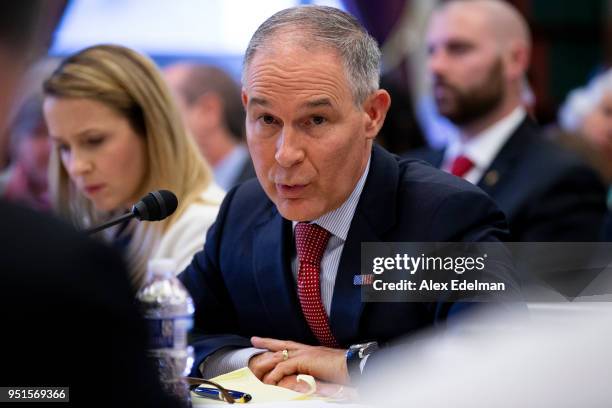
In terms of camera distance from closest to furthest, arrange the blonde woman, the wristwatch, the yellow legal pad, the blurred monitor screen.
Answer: the yellow legal pad → the wristwatch → the blonde woman → the blurred monitor screen

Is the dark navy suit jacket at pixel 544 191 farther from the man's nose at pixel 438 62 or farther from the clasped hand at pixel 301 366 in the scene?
the clasped hand at pixel 301 366

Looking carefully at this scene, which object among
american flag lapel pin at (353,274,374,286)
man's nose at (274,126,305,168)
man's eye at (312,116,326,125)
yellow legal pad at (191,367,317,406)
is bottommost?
yellow legal pad at (191,367,317,406)

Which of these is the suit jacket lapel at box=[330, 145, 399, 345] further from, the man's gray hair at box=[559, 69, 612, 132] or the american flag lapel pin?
the man's gray hair at box=[559, 69, 612, 132]

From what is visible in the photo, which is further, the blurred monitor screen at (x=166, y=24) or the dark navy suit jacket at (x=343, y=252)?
the blurred monitor screen at (x=166, y=24)

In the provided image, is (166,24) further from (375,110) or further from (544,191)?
(375,110)

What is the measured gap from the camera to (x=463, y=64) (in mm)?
4016

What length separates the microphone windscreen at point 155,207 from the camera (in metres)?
1.85

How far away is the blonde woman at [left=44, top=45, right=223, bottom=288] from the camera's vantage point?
2676mm

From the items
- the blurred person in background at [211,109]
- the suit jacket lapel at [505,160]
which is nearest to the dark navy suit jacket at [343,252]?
the suit jacket lapel at [505,160]

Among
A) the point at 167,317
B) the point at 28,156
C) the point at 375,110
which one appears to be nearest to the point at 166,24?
the point at 28,156

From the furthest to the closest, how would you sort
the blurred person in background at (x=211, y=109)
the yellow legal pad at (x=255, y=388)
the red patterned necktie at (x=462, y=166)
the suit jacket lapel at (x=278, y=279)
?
the blurred person in background at (x=211, y=109)
the red patterned necktie at (x=462, y=166)
the suit jacket lapel at (x=278, y=279)
the yellow legal pad at (x=255, y=388)

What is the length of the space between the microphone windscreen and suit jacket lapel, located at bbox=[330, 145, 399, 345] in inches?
14.9

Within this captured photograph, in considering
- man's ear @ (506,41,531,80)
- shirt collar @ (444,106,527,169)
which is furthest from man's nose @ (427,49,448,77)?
shirt collar @ (444,106,527,169)

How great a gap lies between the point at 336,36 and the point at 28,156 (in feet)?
8.03
